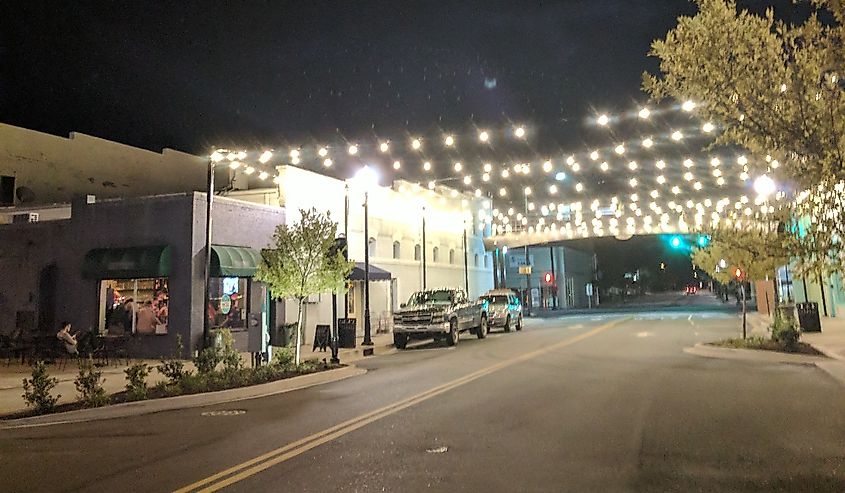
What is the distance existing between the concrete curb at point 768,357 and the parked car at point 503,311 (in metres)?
12.5

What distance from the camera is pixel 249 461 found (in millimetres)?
7395

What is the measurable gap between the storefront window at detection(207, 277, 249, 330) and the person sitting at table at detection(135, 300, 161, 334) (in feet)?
5.68

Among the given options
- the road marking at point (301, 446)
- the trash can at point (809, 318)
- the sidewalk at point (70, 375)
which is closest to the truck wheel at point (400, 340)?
the sidewalk at point (70, 375)

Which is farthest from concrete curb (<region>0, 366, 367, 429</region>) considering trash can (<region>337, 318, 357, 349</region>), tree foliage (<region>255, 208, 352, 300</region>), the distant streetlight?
the distant streetlight

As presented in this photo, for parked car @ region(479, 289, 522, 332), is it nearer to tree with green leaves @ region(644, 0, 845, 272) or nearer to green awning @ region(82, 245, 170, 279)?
green awning @ region(82, 245, 170, 279)

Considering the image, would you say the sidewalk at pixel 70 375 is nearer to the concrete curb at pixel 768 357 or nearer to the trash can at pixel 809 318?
the concrete curb at pixel 768 357

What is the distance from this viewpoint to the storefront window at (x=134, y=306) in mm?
20828

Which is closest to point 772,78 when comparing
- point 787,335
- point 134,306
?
point 787,335

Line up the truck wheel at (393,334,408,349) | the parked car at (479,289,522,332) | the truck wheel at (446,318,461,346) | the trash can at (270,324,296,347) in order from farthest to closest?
the parked car at (479,289,522,332) < the truck wheel at (446,318,461,346) < the truck wheel at (393,334,408,349) < the trash can at (270,324,296,347)

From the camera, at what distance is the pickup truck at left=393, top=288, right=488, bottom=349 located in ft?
79.5

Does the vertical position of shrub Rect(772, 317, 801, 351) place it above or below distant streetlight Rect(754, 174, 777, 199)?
below

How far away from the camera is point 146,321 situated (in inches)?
820

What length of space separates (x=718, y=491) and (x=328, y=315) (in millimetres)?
22502

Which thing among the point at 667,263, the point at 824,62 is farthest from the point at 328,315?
the point at 667,263
